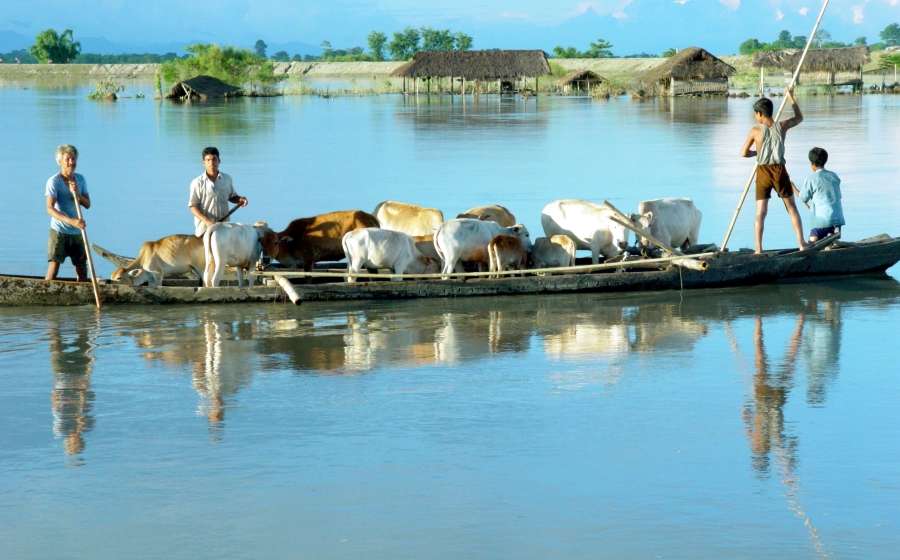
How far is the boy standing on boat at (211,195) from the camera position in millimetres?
11484

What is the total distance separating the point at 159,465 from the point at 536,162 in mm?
20076

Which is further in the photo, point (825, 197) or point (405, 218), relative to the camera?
point (405, 218)

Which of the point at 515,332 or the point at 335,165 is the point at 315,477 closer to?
the point at 515,332

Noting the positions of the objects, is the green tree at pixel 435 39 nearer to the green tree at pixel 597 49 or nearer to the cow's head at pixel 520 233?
the green tree at pixel 597 49

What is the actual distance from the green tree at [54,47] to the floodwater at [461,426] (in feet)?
436

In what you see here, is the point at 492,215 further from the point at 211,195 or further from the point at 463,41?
the point at 463,41

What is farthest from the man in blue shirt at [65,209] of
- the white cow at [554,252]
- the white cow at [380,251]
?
the white cow at [554,252]

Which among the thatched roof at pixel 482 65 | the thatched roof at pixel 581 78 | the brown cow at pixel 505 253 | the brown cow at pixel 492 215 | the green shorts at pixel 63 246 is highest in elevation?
the thatched roof at pixel 482 65

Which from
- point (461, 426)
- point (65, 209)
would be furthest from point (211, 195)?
point (461, 426)

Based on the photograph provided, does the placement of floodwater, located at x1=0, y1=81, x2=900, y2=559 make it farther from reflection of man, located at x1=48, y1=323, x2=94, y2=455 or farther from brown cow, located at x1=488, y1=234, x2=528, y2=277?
brown cow, located at x1=488, y1=234, x2=528, y2=277

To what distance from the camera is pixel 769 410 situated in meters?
8.05

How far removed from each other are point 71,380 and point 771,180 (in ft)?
22.7

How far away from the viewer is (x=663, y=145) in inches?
1225

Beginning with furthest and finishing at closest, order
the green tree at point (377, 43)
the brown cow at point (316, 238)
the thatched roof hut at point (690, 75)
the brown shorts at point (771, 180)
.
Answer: the green tree at point (377, 43), the thatched roof hut at point (690, 75), the brown shorts at point (771, 180), the brown cow at point (316, 238)
